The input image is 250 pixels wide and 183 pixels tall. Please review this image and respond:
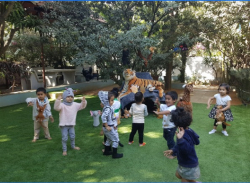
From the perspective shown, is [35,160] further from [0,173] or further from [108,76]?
[108,76]

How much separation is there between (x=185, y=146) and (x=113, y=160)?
168 cm

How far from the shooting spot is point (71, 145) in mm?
3900

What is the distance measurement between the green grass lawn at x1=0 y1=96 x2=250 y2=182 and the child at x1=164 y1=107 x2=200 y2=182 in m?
0.71

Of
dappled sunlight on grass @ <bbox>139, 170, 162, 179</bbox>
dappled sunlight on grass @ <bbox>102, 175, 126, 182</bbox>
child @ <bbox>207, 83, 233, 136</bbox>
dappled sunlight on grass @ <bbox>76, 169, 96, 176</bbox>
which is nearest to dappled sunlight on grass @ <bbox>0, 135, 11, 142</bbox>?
dappled sunlight on grass @ <bbox>76, 169, 96, 176</bbox>

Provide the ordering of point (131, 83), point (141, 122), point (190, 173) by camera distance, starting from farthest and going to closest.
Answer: point (131, 83), point (141, 122), point (190, 173)

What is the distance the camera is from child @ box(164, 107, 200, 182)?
6.92 ft

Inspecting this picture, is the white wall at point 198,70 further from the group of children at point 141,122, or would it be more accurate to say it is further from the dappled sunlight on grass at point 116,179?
the dappled sunlight on grass at point 116,179

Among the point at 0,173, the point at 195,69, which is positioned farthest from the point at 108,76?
the point at 195,69

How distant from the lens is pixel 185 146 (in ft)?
6.88

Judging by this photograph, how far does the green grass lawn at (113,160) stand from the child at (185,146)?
706mm

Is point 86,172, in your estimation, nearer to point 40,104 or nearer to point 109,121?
point 109,121

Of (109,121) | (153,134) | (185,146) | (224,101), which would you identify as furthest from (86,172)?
(224,101)

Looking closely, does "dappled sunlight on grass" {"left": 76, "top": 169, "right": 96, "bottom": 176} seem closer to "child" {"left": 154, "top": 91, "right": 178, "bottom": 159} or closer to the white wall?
"child" {"left": 154, "top": 91, "right": 178, "bottom": 159}

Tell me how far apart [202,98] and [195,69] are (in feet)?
18.1
